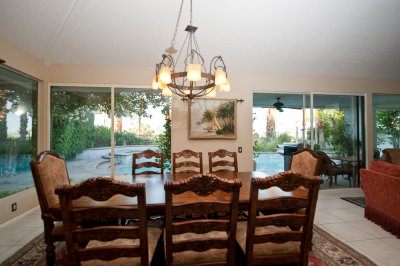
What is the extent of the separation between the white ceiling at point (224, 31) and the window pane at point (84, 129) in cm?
61

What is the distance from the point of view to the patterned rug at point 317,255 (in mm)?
1981

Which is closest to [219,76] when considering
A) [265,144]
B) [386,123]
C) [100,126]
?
[100,126]

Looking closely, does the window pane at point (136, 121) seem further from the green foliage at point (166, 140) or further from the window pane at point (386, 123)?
the window pane at point (386, 123)

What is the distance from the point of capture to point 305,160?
2.36m

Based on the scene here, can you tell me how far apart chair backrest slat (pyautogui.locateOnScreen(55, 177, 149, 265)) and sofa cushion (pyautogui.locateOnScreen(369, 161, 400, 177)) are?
3.03 m

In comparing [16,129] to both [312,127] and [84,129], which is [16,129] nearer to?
[84,129]

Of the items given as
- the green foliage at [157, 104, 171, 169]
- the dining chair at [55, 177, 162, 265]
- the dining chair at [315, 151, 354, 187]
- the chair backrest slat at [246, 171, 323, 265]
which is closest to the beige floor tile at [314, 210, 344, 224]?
the dining chair at [315, 151, 354, 187]

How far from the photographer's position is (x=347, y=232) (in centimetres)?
261

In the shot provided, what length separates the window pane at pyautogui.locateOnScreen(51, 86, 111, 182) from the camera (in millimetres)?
3805

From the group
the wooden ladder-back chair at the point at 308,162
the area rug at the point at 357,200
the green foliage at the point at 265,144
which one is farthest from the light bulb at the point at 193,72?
the area rug at the point at 357,200

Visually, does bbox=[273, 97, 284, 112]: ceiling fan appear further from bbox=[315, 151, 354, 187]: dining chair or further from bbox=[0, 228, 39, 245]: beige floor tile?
bbox=[0, 228, 39, 245]: beige floor tile

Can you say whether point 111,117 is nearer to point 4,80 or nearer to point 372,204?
point 4,80

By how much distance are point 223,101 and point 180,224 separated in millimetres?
3055

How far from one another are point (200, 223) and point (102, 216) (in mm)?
579
